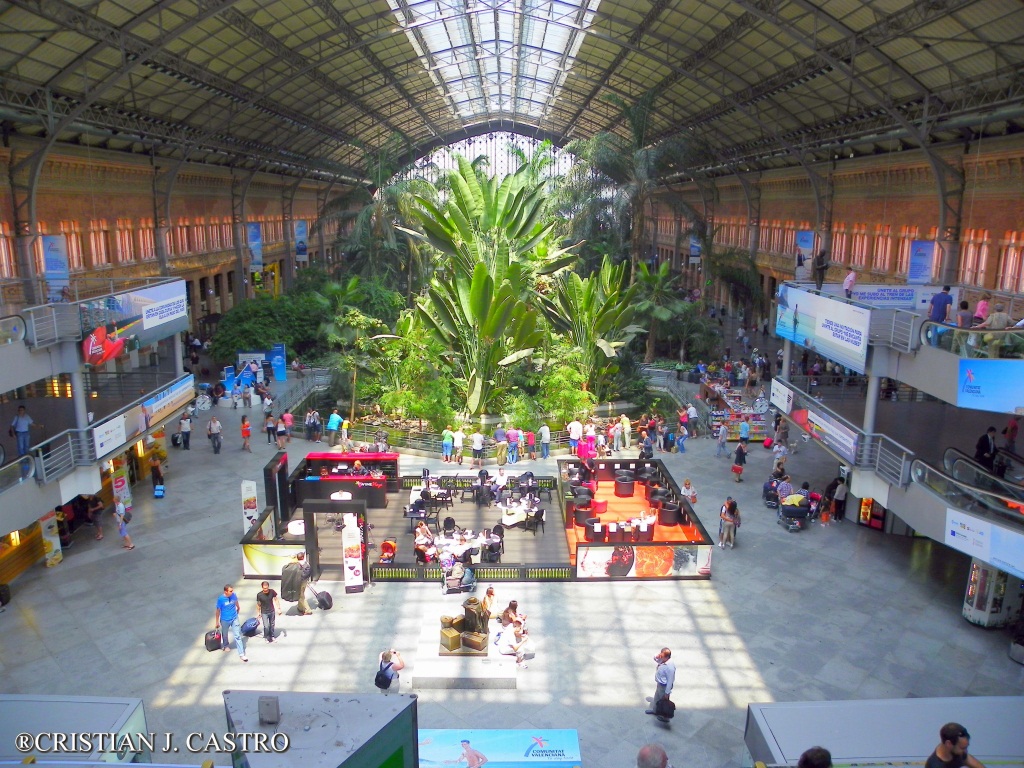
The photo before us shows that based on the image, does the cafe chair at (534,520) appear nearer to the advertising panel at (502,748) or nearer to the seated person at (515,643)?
the seated person at (515,643)

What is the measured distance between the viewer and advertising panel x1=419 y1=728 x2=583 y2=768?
8234 mm

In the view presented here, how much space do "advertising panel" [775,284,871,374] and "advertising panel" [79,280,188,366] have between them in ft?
44.4

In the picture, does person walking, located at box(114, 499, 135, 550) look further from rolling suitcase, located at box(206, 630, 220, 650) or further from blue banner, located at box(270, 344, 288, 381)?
blue banner, located at box(270, 344, 288, 381)

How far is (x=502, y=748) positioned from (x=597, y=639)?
3.43 m

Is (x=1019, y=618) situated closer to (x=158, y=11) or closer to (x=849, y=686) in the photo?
(x=849, y=686)

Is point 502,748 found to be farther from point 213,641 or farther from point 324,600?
point 213,641

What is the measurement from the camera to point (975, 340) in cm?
1091

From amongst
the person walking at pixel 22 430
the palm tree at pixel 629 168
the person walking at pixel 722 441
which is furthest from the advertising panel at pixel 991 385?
the palm tree at pixel 629 168

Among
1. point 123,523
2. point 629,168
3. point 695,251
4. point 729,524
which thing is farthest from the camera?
point 695,251

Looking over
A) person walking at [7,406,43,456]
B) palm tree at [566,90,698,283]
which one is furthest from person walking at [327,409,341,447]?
palm tree at [566,90,698,283]

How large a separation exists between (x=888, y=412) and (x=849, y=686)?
8887 millimetres

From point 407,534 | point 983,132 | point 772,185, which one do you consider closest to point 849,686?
point 407,534

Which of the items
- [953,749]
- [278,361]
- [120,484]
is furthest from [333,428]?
[953,749]

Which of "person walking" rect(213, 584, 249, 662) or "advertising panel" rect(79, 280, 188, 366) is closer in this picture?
"person walking" rect(213, 584, 249, 662)
